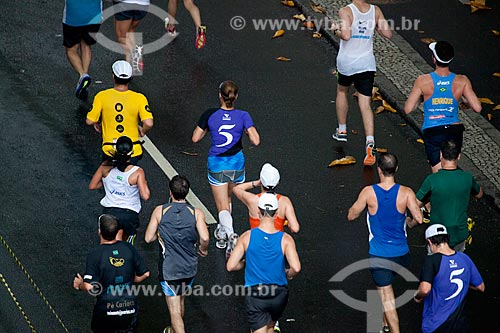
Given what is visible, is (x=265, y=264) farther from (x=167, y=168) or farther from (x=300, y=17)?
(x=300, y=17)

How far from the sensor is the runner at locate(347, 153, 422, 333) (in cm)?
1127

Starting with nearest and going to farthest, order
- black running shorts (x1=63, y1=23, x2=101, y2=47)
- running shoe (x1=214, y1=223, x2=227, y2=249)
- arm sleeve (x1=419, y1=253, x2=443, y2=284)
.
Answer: arm sleeve (x1=419, y1=253, x2=443, y2=284) → running shoe (x1=214, y1=223, x2=227, y2=249) → black running shorts (x1=63, y1=23, x2=101, y2=47)

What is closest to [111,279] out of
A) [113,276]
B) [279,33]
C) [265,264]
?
[113,276]

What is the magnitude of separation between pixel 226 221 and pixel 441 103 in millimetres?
2841

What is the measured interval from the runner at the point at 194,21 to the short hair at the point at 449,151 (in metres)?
6.74

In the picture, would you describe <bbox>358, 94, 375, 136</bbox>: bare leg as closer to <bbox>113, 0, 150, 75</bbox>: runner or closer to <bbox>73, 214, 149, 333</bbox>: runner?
<bbox>113, 0, 150, 75</bbox>: runner

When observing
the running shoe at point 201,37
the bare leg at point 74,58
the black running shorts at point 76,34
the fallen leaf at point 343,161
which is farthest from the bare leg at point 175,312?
the running shoe at point 201,37

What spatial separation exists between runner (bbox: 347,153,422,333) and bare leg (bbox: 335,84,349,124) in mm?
3899

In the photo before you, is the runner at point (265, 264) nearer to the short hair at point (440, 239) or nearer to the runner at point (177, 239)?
the runner at point (177, 239)

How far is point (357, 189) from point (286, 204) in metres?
3.36

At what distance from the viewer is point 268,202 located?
34.9 ft

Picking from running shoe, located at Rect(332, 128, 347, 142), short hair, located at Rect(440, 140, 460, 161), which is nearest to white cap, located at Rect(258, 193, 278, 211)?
short hair, located at Rect(440, 140, 460, 161)

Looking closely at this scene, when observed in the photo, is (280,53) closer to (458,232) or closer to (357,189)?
(357,189)

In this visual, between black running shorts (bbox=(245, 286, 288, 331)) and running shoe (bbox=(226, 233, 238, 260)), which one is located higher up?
black running shorts (bbox=(245, 286, 288, 331))
